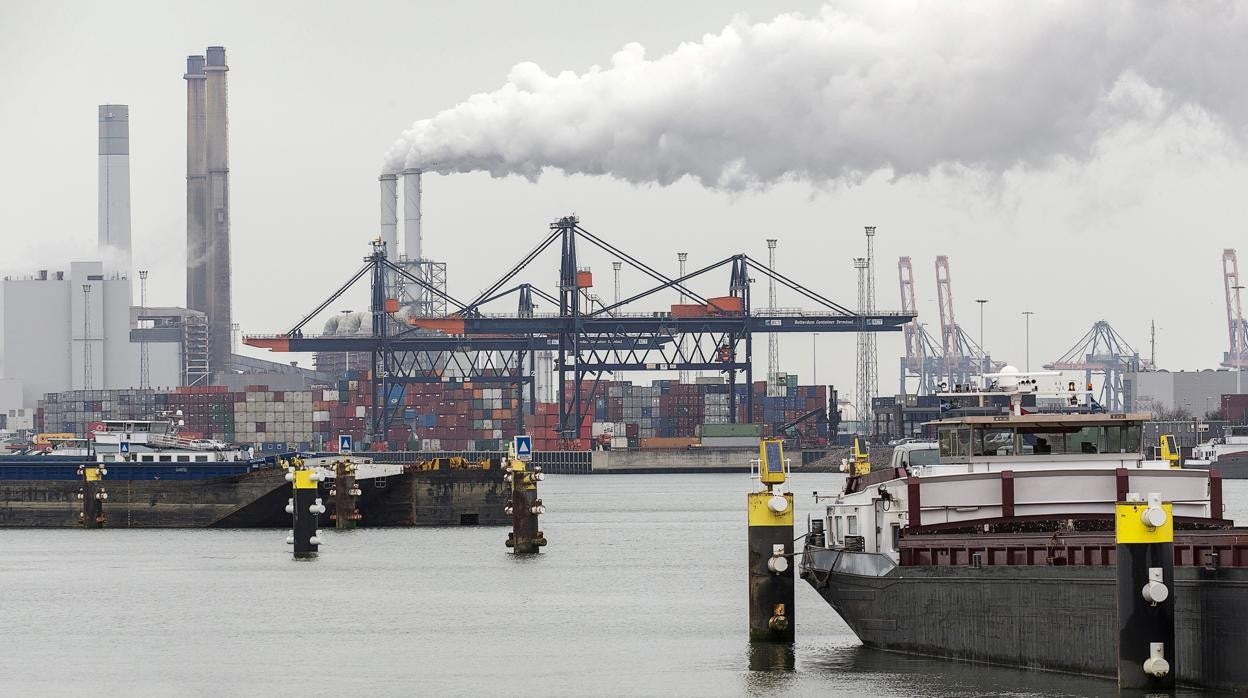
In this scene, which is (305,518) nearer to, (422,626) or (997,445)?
(422,626)

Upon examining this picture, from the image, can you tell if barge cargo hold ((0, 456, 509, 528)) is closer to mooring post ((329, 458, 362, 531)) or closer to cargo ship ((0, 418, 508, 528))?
cargo ship ((0, 418, 508, 528))

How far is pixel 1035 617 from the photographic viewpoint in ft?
105

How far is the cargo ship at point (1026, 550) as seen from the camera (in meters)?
29.3

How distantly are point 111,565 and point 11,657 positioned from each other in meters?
29.0

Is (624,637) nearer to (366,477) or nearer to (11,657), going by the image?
(11,657)

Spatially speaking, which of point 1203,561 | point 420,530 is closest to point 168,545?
point 420,530

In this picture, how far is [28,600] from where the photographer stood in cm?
5881

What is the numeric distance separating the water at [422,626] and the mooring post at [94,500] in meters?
11.0

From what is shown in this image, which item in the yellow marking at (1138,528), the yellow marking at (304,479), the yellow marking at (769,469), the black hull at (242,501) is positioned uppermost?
the yellow marking at (769,469)

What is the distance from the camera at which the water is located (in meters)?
37.8

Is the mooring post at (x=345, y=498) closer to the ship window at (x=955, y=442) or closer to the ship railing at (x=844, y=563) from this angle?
the ship railing at (x=844, y=563)

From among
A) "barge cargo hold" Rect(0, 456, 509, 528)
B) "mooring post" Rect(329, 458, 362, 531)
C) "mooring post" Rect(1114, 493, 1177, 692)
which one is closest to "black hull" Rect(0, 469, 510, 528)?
"barge cargo hold" Rect(0, 456, 509, 528)

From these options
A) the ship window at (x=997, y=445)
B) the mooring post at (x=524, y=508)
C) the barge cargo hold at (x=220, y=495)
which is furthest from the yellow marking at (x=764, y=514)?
the barge cargo hold at (x=220, y=495)

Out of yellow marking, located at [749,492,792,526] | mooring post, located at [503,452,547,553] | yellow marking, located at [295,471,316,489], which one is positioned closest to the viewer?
yellow marking, located at [749,492,792,526]
